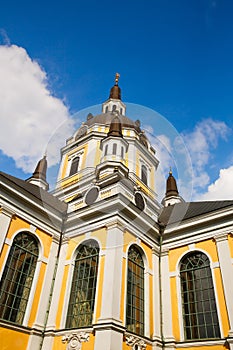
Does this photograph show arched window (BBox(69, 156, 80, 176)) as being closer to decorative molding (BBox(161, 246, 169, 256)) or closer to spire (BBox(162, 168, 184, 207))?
spire (BBox(162, 168, 184, 207))

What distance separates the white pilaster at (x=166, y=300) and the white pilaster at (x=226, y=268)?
2.99m

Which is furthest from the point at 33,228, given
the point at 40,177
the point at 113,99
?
the point at 113,99

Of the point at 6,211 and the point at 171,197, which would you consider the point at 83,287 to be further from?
the point at 171,197

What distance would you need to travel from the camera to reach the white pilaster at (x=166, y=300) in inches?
565

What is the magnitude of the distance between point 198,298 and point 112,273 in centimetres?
479

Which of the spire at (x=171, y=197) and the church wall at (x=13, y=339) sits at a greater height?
the spire at (x=171, y=197)

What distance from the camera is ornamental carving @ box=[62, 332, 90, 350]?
12.2 metres

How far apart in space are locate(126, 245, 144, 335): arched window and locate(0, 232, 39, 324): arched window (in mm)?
4720

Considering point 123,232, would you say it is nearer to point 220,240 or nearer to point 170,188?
point 220,240

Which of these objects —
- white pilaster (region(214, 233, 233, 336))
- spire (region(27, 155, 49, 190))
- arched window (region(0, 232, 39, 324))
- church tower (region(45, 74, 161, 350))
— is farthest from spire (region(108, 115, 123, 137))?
white pilaster (region(214, 233, 233, 336))

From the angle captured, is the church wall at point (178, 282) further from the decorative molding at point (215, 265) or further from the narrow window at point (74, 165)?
the narrow window at point (74, 165)

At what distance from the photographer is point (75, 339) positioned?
12.5 meters

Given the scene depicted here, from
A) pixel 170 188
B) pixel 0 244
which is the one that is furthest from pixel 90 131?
pixel 0 244

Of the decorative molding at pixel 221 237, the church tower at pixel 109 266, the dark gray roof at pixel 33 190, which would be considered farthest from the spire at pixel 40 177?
the decorative molding at pixel 221 237
